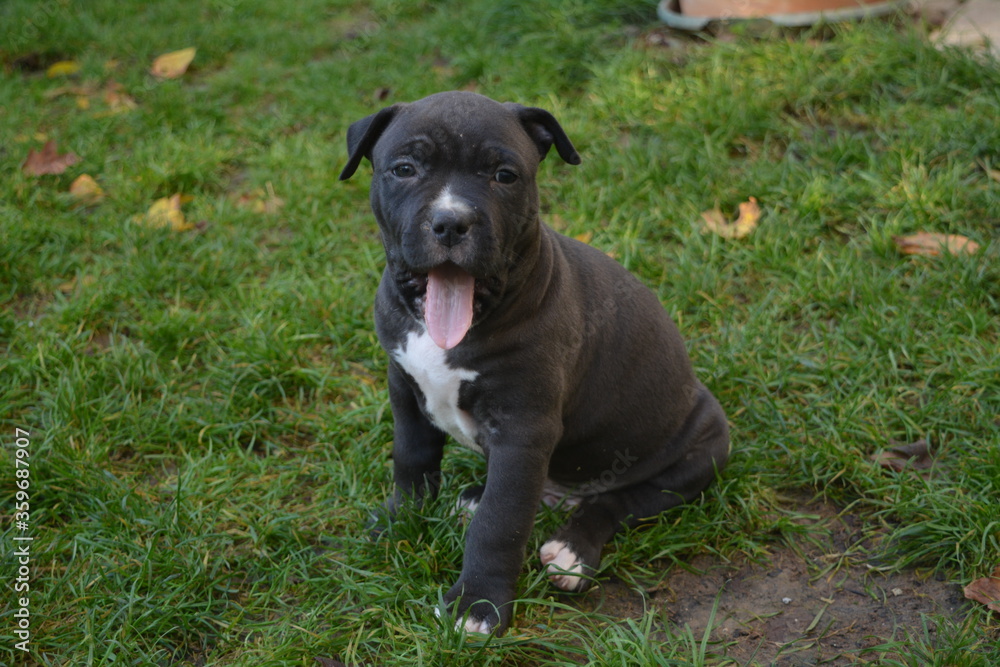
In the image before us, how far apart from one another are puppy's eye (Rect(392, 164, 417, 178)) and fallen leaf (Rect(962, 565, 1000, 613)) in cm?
250

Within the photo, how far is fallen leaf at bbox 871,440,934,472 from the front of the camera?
13.0 ft

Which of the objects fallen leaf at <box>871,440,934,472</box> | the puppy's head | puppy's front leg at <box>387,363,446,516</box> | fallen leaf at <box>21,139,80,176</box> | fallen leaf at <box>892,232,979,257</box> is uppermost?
the puppy's head

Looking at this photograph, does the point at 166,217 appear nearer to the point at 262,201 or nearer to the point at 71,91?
the point at 262,201

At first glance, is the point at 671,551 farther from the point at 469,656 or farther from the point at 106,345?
the point at 106,345

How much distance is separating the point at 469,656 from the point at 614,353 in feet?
4.14

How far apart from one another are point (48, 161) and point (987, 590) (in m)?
6.17

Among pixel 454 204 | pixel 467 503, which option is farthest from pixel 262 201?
pixel 454 204

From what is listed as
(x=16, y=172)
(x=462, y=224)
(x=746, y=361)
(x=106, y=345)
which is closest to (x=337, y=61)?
(x=16, y=172)

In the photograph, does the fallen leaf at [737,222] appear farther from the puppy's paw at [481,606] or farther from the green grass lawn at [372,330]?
the puppy's paw at [481,606]

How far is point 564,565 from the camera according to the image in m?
3.46

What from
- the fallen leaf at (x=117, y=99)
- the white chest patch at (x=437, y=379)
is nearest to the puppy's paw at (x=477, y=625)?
the white chest patch at (x=437, y=379)

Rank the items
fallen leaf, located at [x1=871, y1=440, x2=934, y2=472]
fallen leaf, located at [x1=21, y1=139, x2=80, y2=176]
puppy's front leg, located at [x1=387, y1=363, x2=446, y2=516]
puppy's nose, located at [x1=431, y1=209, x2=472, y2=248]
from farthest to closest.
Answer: fallen leaf, located at [x1=21, y1=139, x2=80, y2=176], fallen leaf, located at [x1=871, y1=440, x2=934, y2=472], puppy's front leg, located at [x1=387, y1=363, x2=446, y2=516], puppy's nose, located at [x1=431, y1=209, x2=472, y2=248]

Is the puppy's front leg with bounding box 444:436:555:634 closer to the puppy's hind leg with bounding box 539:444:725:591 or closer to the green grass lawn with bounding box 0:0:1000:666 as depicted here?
the green grass lawn with bounding box 0:0:1000:666

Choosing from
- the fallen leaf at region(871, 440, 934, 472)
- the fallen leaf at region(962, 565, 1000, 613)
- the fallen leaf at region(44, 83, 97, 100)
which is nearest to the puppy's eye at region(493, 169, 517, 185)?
the fallen leaf at region(871, 440, 934, 472)
